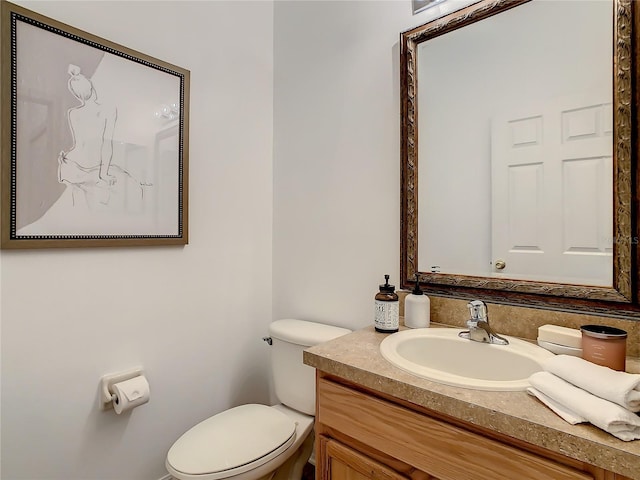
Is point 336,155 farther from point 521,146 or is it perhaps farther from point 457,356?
point 457,356

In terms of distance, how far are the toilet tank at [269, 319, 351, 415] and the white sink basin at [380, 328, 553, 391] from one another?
0.43m

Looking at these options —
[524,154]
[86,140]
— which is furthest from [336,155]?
[86,140]

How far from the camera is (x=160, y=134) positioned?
1.42m

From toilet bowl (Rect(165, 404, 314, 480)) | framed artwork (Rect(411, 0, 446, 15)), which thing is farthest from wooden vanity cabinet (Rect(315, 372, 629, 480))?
framed artwork (Rect(411, 0, 446, 15))

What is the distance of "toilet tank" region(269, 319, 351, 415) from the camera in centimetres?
146

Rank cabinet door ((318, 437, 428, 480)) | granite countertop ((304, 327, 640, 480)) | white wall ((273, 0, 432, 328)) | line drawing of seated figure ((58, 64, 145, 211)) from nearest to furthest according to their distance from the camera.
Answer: granite countertop ((304, 327, 640, 480)) → cabinet door ((318, 437, 428, 480)) → line drawing of seated figure ((58, 64, 145, 211)) → white wall ((273, 0, 432, 328))

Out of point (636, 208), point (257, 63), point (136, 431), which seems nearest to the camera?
point (636, 208)

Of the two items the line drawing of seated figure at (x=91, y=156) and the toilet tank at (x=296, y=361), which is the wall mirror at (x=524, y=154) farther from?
the line drawing of seated figure at (x=91, y=156)

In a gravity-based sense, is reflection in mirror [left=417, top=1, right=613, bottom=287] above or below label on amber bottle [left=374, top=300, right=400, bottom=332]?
above

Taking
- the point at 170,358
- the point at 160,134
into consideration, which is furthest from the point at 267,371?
the point at 160,134

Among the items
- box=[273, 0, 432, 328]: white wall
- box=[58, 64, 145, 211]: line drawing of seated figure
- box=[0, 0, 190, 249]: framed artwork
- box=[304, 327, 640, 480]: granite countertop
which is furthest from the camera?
box=[273, 0, 432, 328]: white wall

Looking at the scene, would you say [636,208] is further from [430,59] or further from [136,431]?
[136,431]

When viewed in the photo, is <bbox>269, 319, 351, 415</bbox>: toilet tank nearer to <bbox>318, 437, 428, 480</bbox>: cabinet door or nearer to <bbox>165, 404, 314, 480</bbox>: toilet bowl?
<bbox>165, 404, 314, 480</bbox>: toilet bowl

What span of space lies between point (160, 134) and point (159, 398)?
3.68ft
